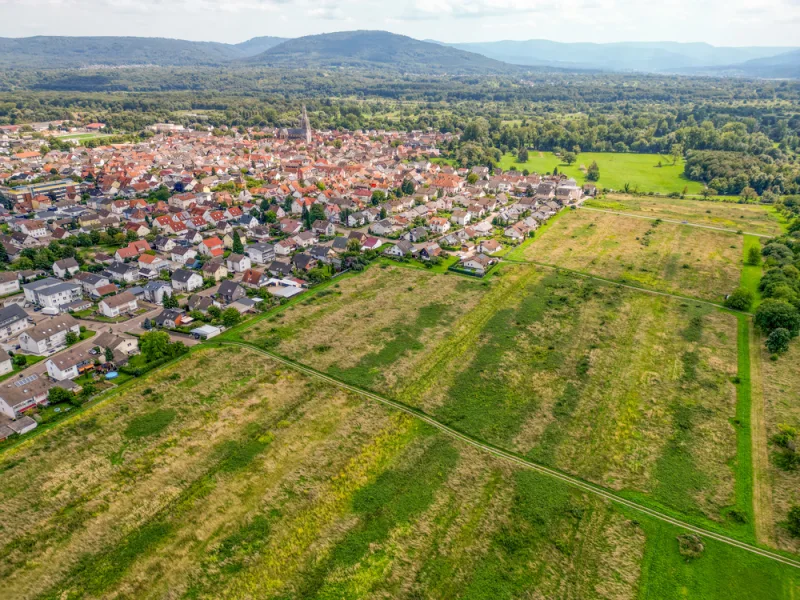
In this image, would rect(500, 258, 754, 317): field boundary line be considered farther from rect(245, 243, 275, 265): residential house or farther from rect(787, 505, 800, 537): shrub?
rect(245, 243, 275, 265): residential house

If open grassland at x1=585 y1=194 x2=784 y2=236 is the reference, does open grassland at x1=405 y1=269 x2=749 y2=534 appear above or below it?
below

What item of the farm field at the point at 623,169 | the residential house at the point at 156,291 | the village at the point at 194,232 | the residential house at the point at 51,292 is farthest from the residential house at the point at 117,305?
the farm field at the point at 623,169

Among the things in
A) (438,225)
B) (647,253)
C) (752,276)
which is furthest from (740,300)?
(438,225)

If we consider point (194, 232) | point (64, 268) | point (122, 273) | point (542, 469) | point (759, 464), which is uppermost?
point (194, 232)

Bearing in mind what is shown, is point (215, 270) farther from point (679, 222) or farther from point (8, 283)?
point (679, 222)

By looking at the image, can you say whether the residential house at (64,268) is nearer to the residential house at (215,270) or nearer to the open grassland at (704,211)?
the residential house at (215,270)

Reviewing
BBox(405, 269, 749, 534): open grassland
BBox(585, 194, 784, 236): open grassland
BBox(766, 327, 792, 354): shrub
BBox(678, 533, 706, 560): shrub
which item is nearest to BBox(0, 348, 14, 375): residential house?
BBox(405, 269, 749, 534): open grassland
